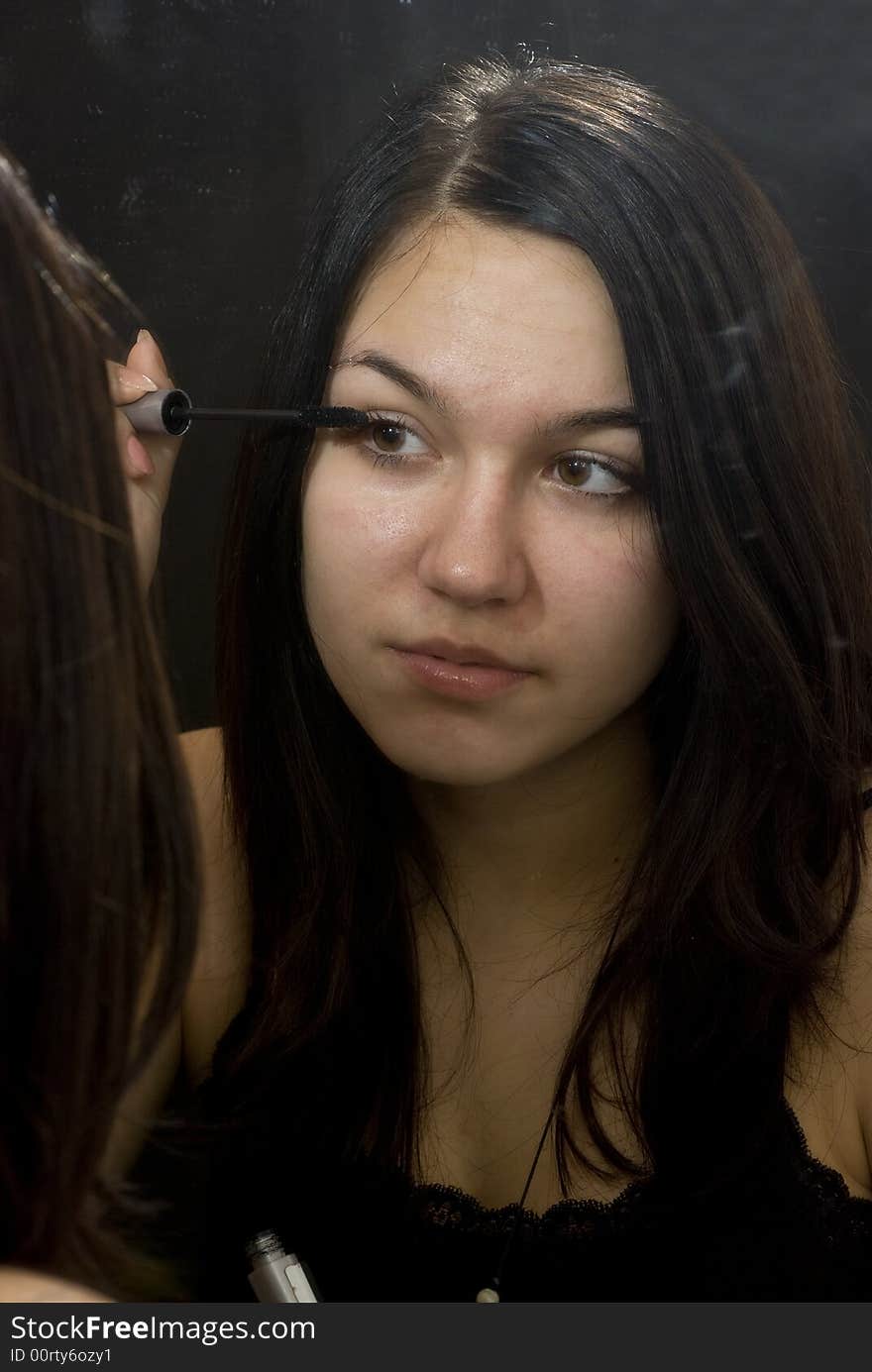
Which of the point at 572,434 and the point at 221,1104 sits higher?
Answer: the point at 572,434

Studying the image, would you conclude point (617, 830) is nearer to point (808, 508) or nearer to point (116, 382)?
point (808, 508)

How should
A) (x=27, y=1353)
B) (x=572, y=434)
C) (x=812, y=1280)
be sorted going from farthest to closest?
(x=812, y=1280) < (x=572, y=434) < (x=27, y=1353)

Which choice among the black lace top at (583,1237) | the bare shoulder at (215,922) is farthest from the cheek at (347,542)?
the black lace top at (583,1237)

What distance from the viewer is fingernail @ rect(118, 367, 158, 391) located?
742 mm

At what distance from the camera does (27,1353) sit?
55cm

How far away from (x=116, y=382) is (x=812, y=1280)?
0.56 meters

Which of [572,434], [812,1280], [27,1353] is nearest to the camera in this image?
[27,1353]

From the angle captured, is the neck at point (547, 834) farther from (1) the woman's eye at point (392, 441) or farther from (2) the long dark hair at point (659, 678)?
(1) the woman's eye at point (392, 441)

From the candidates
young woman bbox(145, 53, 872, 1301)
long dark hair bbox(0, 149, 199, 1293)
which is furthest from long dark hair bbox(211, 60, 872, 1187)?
long dark hair bbox(0, 149, 199, 1293)

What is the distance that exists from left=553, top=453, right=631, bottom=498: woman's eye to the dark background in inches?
6.2

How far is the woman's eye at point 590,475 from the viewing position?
69 centimetres

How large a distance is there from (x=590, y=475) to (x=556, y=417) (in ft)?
0.12

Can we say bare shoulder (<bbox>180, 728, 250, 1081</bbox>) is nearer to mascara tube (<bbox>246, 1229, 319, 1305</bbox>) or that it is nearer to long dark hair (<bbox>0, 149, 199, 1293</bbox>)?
mascara tube (<bbox>246, 1229, 319, 1305</bbox>)

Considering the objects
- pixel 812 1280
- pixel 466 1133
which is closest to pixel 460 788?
pixel 466 1133
